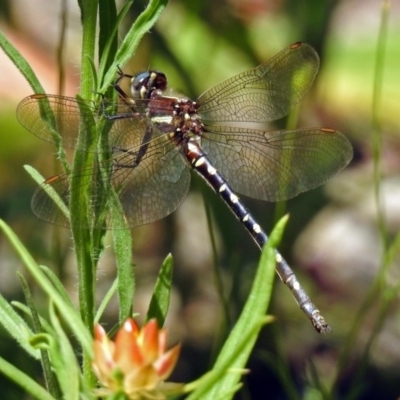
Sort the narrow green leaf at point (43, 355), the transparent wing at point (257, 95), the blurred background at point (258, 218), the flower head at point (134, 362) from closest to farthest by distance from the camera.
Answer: the flower head at point (134, 362) < the narrow green leaf at point (43, 355) < the transparent wing at point (257, 95) < the blurred background at point (258, 218)

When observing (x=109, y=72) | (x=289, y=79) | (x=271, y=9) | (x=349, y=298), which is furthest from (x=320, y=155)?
(x=271, y=9)

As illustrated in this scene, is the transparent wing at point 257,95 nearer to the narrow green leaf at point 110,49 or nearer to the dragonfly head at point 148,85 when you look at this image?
the dragonfly head at point 148,85

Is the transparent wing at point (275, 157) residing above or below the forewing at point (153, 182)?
below

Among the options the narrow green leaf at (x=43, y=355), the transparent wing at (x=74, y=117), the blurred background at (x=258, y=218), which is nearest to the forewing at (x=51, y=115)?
the transparent wing at (x=74, y=117)

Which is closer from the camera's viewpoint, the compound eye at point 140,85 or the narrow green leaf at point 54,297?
the narrow green leaf at point 54,297

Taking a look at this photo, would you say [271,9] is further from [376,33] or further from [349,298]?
[349,298]

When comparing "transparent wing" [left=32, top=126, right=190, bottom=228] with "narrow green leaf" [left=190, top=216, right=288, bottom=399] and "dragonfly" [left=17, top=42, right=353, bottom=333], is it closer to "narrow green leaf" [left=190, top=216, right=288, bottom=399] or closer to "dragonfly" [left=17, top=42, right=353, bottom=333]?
"dragonfly" [left=17, top=42, right=353, bottom=333]

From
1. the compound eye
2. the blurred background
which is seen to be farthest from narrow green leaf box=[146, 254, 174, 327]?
the blurred background

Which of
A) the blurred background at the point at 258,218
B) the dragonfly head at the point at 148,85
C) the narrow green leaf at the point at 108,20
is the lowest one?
the blurred background at the point at 258,218
